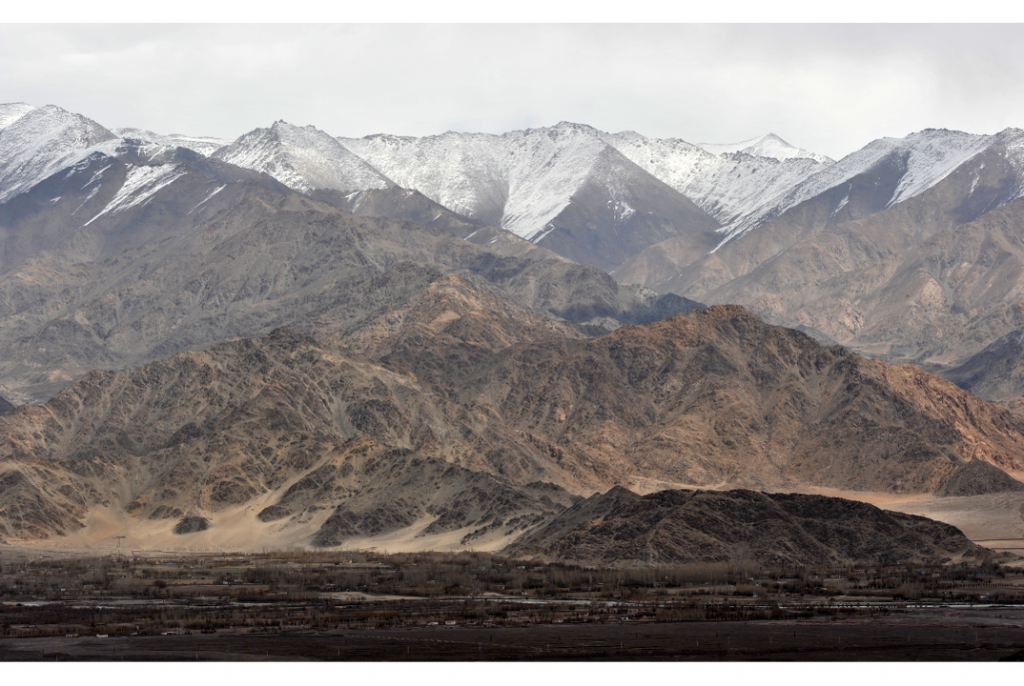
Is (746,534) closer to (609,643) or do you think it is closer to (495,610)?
(495,610)

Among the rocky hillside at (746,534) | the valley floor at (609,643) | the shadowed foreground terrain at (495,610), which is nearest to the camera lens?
the valley floor at (609,643)

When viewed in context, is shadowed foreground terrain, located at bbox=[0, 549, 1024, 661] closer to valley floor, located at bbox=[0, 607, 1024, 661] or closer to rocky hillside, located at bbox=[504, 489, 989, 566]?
valley floor, located at bbox=[0, 607, 1024, 661]

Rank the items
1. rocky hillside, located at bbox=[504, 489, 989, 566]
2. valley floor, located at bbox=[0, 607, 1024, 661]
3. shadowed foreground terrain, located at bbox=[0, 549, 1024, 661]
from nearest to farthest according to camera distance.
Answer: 1. valley floor, located at bbox=[0, 607, 1024, 661]
2. shadowed foreground terrain, located at bbox=[0, 549, 1024, 661]
3. rocky hillside, located at bbox=[504, 489, 989, 566]

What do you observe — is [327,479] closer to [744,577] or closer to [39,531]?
[39,531]

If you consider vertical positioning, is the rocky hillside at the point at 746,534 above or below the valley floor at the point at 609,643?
below

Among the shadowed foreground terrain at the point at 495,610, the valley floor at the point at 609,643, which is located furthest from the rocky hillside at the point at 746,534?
the valley floor at the point at 609,643

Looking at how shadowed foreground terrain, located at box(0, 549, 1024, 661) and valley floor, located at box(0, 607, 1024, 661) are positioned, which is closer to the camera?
valley floor, located at box(0, 607, 1024, 661)

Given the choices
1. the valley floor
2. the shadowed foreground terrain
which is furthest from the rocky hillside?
the valley floor

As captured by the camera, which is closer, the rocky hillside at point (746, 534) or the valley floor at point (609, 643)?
the valley floor at point (609, 643)

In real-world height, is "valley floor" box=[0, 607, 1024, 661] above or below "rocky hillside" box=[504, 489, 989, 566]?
above

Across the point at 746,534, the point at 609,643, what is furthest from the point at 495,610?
the point at 746,534

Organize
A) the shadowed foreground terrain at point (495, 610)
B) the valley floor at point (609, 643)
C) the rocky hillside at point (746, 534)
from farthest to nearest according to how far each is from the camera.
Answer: the rocky hillside at point (746, 534)
the shadowed foreground terrain at point (495, 610)
the valley floor at point (609, 643)

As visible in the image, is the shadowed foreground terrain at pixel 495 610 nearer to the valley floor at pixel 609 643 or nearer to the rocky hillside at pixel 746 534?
the valley floor at pixel 609 643
